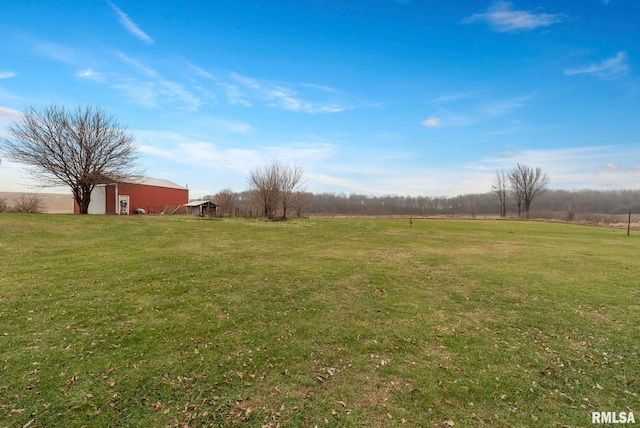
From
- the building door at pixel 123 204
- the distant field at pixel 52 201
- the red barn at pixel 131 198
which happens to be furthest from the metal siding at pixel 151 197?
the distant field at pixel 52 201

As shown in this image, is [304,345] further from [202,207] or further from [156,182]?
[156,182]

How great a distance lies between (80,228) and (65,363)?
16.5m

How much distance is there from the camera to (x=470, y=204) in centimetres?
8131

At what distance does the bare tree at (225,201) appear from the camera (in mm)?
35747

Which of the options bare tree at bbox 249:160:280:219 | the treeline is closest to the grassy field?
bare tree at bbox 249:160:280:219

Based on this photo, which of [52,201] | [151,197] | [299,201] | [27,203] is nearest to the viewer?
[27,203]

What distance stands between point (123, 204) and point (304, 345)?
1364 inches

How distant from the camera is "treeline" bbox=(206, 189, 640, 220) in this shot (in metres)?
69.1

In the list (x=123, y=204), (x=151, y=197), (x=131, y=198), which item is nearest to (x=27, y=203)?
(x=123, y=204)

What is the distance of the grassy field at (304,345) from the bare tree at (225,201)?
25804mm

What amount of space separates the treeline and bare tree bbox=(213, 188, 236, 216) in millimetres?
26032

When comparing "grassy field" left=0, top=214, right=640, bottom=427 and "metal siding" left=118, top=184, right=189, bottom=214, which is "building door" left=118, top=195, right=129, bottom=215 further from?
"grassy field" left=0, top=214, right=640, bottom=427

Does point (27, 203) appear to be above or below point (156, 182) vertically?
below

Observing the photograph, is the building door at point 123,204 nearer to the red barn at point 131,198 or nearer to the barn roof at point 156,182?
the red barn at point 131,198
